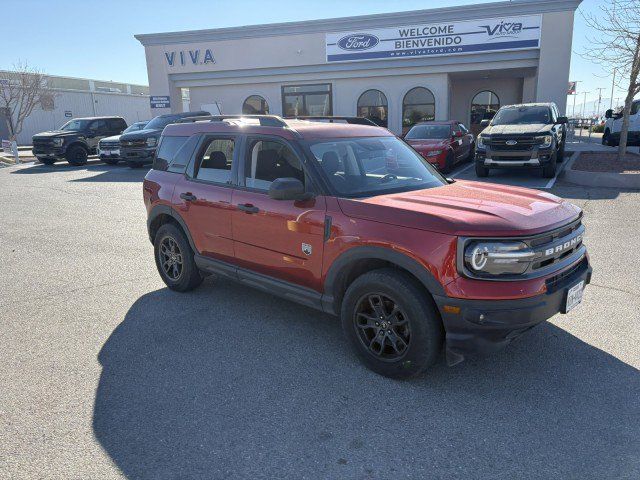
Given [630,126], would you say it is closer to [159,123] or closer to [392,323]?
[159,123]

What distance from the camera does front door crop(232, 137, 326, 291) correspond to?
150 inches

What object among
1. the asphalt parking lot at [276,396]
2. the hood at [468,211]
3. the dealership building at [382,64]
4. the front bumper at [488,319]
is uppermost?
the dealership building at [382,64]

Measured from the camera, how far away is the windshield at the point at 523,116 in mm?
12942

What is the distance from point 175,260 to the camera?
5.41 metres

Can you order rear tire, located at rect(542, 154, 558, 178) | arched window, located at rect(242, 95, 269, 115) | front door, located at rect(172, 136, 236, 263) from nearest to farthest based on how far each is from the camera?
front door, located at rect(172, 136, 236, 263) < rear tire, located at rect(542, 154, 558, 178) < arched window, located at rect(242, 95, 269, 115)

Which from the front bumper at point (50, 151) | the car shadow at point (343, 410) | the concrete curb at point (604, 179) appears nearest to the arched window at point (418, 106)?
the concrete curb at point (604, 179)

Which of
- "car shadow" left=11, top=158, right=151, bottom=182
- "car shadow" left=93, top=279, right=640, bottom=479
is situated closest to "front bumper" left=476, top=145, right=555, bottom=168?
"car shadow" left=93, top=279, right=640, bottom=479

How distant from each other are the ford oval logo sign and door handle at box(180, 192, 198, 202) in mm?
18526

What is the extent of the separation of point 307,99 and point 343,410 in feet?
71.2

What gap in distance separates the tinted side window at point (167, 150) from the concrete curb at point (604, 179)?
1002cm

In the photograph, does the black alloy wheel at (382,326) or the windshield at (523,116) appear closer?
the black alloy wheel at (382,326)

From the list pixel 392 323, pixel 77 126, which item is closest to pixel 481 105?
pixel 77 126

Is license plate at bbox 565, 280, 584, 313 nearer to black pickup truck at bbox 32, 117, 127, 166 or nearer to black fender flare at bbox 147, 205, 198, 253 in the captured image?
black fender flare at bbox 147, 205, 198, 253

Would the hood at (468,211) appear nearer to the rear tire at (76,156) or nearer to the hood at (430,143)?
the hood at (430,143)
